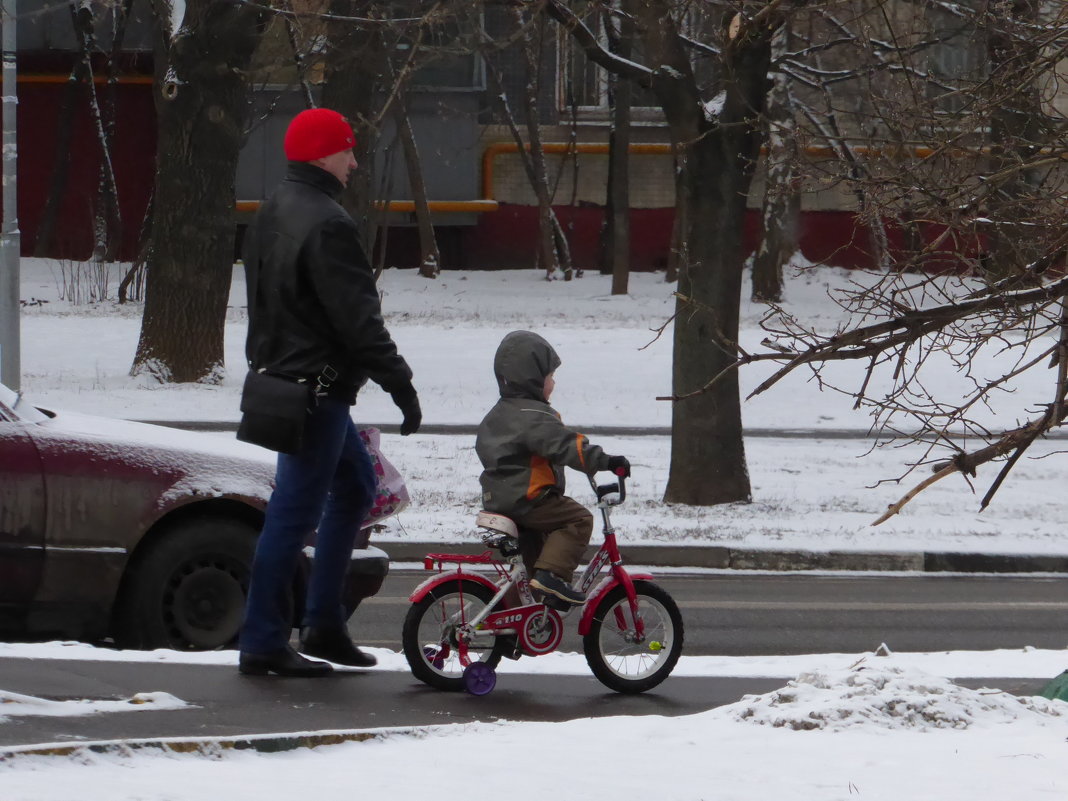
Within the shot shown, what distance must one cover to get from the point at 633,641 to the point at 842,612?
9.98ft

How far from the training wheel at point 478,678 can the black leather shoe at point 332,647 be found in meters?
0.37

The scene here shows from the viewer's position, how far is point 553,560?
611 cm

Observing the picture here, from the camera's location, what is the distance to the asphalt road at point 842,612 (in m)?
8.22

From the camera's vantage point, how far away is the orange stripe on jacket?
6035 millimetres

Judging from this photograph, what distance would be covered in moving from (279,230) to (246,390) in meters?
0.54

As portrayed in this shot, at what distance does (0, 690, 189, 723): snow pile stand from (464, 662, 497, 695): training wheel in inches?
46.0

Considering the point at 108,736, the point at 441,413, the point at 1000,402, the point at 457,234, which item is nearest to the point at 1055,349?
the point at 108,736

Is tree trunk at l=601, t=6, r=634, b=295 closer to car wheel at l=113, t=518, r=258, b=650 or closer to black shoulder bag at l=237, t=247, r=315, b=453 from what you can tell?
car wheel at l=113, t=518, r=258, b=650

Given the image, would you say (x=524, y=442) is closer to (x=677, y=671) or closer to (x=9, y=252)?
(x=677, y=671)

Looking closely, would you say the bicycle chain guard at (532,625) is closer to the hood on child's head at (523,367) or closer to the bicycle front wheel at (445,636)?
the bicycle front wheel at (445,636)

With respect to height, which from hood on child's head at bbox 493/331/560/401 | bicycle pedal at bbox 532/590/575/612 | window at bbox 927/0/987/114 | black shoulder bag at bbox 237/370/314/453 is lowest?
bicycle pedal at bbox 532/590/575/612

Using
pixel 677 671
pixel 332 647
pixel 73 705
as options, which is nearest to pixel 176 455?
pixel 332 647

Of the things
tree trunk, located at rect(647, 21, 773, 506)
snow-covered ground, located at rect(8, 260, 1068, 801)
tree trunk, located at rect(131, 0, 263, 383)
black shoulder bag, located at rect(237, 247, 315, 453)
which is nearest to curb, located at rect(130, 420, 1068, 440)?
snow-covered ground, located at rect(8, 260, 1068, 801)

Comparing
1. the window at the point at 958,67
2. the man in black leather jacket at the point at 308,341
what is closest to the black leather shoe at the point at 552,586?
the man in black leather jacket at the point at 308,341
